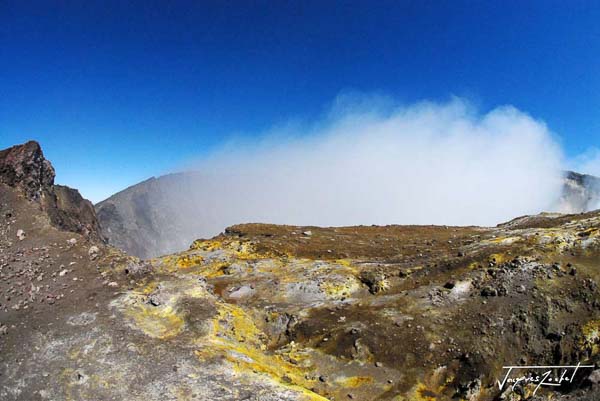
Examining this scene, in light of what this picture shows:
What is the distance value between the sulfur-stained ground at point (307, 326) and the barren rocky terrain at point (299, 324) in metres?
0.13

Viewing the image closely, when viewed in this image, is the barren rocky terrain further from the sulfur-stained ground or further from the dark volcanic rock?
the dark volcanic rock

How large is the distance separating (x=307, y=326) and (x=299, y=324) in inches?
39.0

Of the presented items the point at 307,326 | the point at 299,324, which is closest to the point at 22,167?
the point at 299,324

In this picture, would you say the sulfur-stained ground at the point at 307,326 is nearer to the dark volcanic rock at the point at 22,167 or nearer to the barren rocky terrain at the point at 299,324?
the barren rocky terrain at the point at 299,324

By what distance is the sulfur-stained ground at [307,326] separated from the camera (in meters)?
26.1

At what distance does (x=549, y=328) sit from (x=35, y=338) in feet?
139

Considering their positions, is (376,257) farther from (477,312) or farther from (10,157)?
(10,157)

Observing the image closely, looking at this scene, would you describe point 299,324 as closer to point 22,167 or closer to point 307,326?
point 307,326

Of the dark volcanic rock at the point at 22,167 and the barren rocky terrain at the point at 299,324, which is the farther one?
the dark volcanic rock at the point at 22,167

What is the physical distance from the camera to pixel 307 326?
3825 centimetres

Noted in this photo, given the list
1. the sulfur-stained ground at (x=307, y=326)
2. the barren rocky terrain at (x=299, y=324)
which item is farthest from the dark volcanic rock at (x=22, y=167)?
the sulfur-stained ground at (x=307, y=326)

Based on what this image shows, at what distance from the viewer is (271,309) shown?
4153 cm

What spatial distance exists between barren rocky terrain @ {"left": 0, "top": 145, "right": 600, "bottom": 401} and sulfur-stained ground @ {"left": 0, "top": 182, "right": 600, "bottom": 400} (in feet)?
0.42

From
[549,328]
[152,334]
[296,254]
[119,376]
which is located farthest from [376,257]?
[119,376]
